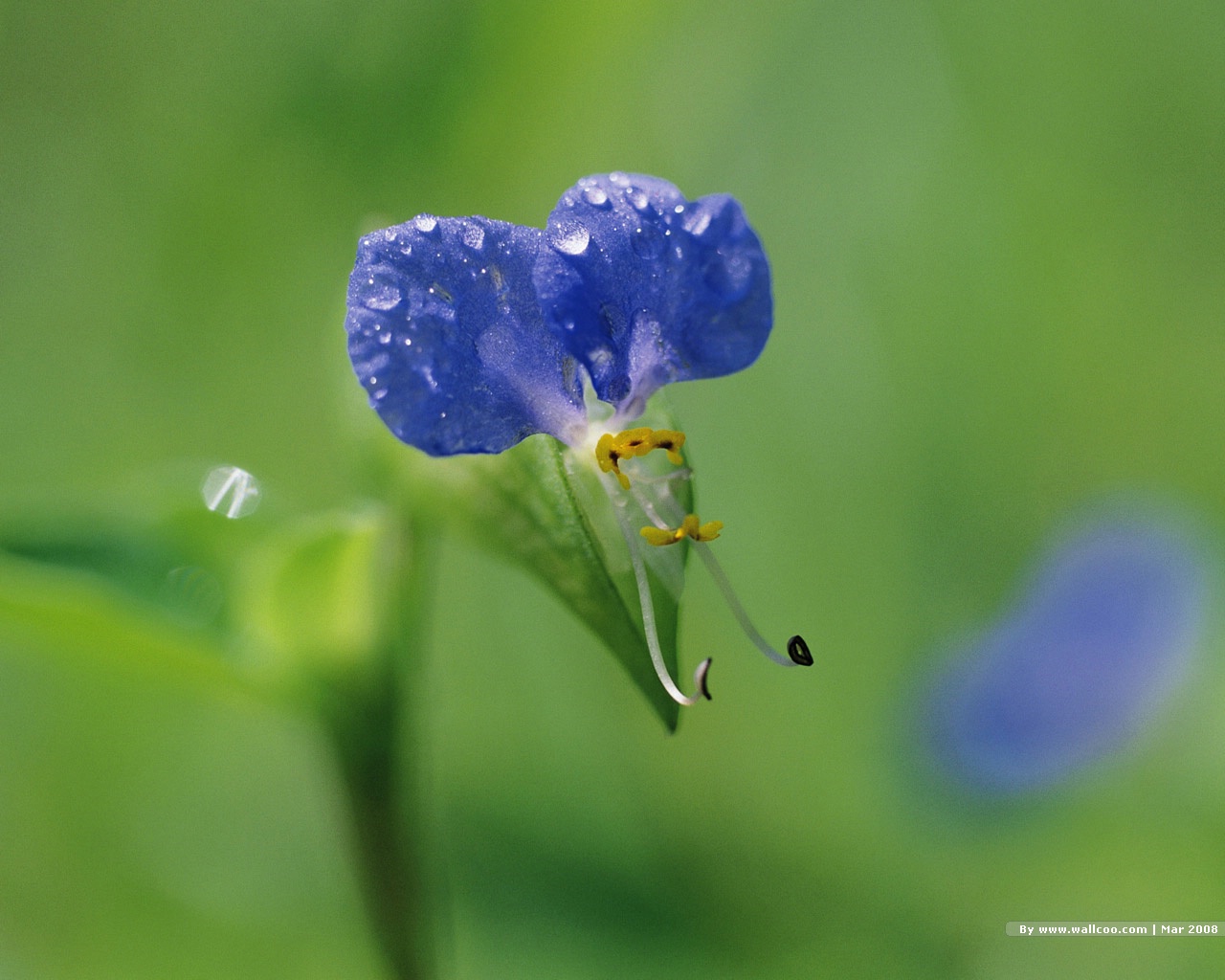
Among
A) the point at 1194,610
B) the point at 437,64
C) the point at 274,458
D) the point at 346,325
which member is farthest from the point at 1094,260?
the point at 346,325

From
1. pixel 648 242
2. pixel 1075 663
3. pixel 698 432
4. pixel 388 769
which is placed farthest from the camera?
pixel 698 432

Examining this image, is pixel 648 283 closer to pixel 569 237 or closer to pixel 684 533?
pixel 569 237

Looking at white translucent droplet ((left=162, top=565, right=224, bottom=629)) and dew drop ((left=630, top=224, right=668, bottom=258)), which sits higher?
dew drop ((left=630, top=224, right=668, bottom=258))

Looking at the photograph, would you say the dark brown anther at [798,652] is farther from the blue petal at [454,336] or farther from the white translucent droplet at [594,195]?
the white translucent droplet at [594,195]

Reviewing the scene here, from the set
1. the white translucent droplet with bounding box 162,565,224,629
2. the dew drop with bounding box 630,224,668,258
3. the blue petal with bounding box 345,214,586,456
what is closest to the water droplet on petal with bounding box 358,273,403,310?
the blue petal with bounding box 345,214,586,456

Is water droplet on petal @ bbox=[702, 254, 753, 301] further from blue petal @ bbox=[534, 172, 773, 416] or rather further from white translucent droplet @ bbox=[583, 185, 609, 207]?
white translucent droplet @ bbox=[583, 185, 609, 207]

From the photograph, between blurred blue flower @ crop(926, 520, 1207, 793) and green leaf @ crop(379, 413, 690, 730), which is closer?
green leaf @ crop(379, 413, 690, 730)

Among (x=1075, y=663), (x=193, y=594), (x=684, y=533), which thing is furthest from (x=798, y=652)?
(x=1075, y=663)
